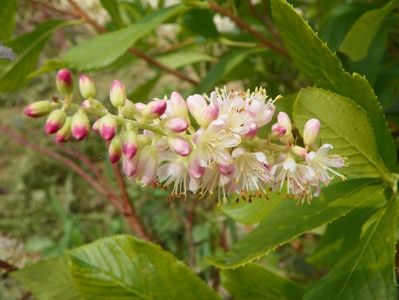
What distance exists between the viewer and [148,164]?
2.23ft

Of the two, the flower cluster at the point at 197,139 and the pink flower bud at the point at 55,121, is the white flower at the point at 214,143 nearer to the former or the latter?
the flower cluster at the point at 197,139

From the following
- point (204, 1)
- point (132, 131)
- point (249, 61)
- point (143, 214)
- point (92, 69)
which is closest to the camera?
point (132, 131)

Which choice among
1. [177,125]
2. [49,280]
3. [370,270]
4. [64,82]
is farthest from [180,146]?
[49,280]

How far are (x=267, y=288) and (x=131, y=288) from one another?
0.19 m

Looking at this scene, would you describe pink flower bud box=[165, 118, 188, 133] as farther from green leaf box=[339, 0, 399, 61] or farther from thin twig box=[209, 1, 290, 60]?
thin twig box=[209, 1, 290, 60]

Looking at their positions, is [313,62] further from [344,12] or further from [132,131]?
[344,12]

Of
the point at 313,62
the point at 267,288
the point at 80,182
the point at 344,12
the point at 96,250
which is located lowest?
the point at 80,182

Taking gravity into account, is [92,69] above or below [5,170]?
above

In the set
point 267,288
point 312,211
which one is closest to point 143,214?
point 267,288

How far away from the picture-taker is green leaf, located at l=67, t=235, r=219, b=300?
0.90 meters

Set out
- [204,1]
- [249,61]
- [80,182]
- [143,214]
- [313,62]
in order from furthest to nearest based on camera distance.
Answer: [80,182] → [143,214] → [249,61] → [204,1] → [313,62]

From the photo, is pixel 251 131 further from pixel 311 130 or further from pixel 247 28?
pixel 247 28

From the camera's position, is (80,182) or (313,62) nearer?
(313,62)

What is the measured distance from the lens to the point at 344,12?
1100mm
